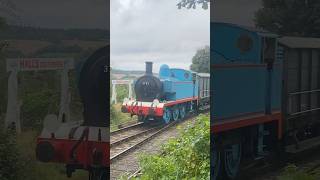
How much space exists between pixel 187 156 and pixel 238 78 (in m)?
0.63

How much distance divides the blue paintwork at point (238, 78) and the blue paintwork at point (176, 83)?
0.17 metres

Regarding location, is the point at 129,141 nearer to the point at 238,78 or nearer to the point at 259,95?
the point at 238,78

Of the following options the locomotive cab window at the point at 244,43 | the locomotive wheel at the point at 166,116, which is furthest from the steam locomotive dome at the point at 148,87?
the locomotive cab window at the point at 244,43

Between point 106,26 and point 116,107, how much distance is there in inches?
19.5

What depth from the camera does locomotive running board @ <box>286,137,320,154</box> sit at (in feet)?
12.2

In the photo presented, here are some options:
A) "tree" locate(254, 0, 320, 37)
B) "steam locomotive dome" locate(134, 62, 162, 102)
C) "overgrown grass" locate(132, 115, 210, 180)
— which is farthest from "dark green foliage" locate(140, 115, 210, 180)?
Result: "tree" locate(254, 0, 320, 37)

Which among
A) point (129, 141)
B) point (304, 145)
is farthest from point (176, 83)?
point (304, 145)

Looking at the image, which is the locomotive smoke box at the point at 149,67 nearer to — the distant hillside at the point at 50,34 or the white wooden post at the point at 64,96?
the distant hillside at the point at 50,34

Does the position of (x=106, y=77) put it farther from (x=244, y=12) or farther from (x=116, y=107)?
(x=244, y=12)

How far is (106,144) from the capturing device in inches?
114

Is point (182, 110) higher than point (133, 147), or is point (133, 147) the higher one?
point (182, 110)

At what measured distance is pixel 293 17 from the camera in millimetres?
3572

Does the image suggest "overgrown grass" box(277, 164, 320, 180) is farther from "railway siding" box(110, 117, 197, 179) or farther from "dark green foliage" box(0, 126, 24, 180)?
"dark green foliage" box(0, 126, 24, 180)

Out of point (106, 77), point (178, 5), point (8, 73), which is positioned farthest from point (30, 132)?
point (178, 5)
